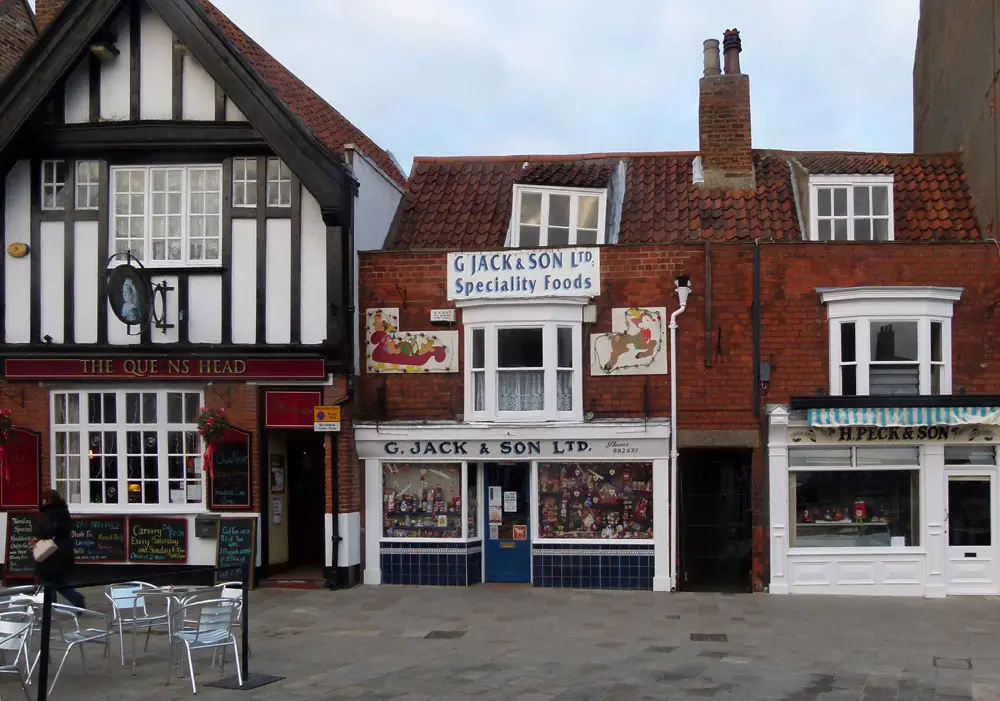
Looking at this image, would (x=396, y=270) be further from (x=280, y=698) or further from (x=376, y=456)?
(x=280, y=698)

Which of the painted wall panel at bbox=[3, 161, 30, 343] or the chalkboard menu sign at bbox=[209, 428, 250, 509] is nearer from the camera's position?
the chalkboard menu sign at bbox=[209, 428, 250, 509]

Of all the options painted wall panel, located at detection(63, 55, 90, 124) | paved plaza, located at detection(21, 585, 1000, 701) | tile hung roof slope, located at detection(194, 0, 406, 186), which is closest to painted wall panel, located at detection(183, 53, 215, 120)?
tile hung roof slope, located at detection(194, 0, 406, 186)

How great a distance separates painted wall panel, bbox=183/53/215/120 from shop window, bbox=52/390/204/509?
452 cm

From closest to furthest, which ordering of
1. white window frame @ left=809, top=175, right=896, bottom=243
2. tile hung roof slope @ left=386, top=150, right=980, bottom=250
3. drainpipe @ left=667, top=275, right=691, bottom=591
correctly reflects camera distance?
drainpipe @ left=667, top=275, right=691, bottom=591
white window frame @ left=809, top=175, right=896, bottom=243
tile hung roof slope @ left=386, top=150, right=980, bottom=250

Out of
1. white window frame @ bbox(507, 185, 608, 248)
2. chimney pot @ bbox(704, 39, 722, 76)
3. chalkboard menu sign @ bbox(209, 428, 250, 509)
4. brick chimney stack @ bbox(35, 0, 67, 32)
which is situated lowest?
chalkboard menu sign @ bbox(209, 428, 250, 509)

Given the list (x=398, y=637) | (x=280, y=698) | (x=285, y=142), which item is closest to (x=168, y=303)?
(x=285, y=142)

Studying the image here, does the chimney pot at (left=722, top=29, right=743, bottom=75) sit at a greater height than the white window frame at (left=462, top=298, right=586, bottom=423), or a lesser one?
greater

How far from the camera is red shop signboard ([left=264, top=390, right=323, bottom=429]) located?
1616 cm

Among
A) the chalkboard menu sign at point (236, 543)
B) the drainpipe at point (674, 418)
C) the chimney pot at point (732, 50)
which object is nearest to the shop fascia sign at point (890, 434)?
the drainpipe at point (674, 418)

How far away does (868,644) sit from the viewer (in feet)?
39.6

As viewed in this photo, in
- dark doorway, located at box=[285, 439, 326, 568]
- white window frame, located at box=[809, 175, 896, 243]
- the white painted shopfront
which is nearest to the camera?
the white painted shopfront

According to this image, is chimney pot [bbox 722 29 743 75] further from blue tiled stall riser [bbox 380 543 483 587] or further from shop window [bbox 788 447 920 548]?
blue tiled stall riser [bbox 380 543 483 587]

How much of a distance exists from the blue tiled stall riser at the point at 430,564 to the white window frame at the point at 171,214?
218 inches

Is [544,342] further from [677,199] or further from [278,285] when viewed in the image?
[278,285]
